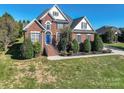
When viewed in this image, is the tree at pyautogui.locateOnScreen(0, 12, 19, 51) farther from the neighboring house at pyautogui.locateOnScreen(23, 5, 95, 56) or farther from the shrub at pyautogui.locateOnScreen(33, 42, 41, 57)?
the shrub at pyautogui.locateOnScreen(33, 42, 41, 57)

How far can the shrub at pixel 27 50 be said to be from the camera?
25344 millimetres

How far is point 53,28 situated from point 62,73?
10.8m

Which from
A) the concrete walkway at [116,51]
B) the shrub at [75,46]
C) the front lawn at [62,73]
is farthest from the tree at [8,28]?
the concrete walkway at [116,51]

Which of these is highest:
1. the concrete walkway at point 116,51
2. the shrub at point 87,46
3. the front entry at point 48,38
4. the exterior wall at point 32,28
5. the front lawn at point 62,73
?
the exterior wall at point 32,28

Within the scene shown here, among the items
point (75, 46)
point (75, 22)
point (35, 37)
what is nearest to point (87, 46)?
point (75, 46)

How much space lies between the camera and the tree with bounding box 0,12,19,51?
28.5 metres

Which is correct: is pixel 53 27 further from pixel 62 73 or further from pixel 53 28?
pixel 62 73

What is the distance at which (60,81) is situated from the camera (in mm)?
19797

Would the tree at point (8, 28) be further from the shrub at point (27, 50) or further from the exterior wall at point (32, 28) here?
the shrub at point (27, 50)

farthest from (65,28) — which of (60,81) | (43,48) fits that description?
(60,81)

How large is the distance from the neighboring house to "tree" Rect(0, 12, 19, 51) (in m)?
2.19

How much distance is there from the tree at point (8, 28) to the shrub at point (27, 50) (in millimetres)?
3558

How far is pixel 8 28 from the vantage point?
2948 cm
